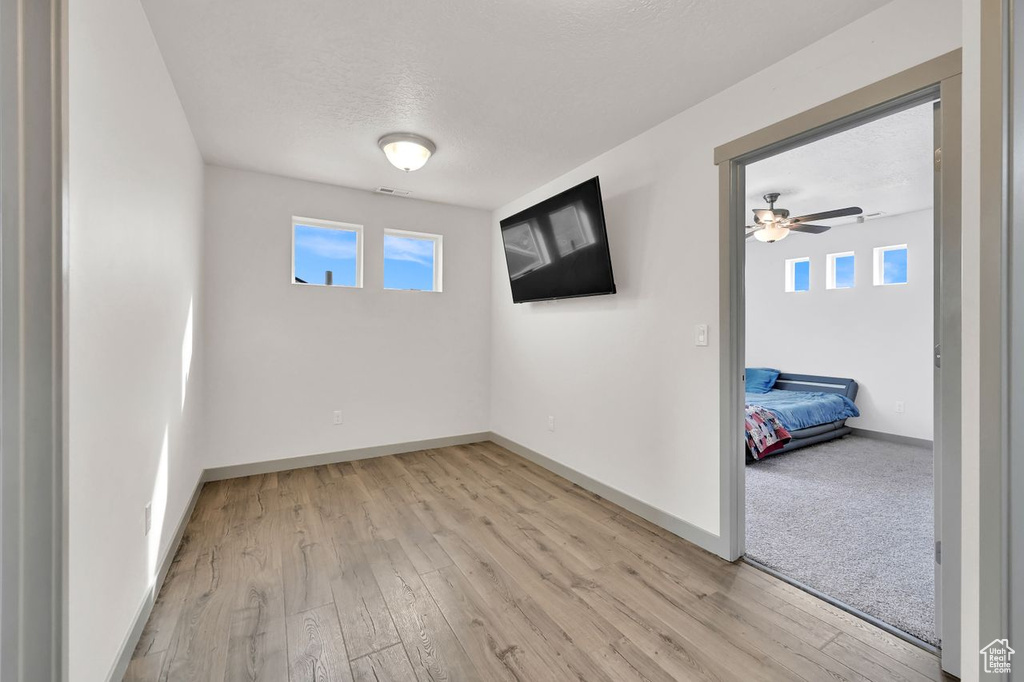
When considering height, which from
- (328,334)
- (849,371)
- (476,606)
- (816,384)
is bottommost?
(476,606)

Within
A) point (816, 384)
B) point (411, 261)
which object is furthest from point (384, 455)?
point (816, 384)

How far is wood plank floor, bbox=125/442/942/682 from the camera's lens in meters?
1.52

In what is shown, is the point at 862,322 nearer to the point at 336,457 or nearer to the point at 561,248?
the point at 561,248

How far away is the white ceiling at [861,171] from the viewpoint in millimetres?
2820

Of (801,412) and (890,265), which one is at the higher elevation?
(890,265)

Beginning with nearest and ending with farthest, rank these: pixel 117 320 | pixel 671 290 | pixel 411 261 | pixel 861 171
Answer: pixel 117 320 < pixel 671 290 < pixel 861 171 < pixel 411 261

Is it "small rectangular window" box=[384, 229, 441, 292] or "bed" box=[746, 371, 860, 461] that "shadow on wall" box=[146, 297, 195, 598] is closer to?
"small rectangular window" box=[384, 229, 441, 292]

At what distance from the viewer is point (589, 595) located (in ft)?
6.34

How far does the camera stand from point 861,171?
3.52 m

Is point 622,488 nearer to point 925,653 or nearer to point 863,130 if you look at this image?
point 925,653

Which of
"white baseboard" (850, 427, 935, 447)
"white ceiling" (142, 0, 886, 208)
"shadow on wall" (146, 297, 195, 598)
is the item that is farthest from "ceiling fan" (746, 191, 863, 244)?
"shadow on wall" (146, 297, 195, 598)

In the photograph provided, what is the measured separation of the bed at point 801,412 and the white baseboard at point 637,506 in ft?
5.73

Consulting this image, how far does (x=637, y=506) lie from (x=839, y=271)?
4781 mm

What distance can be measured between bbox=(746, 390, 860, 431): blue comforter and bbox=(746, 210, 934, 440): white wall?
0.42 metres
